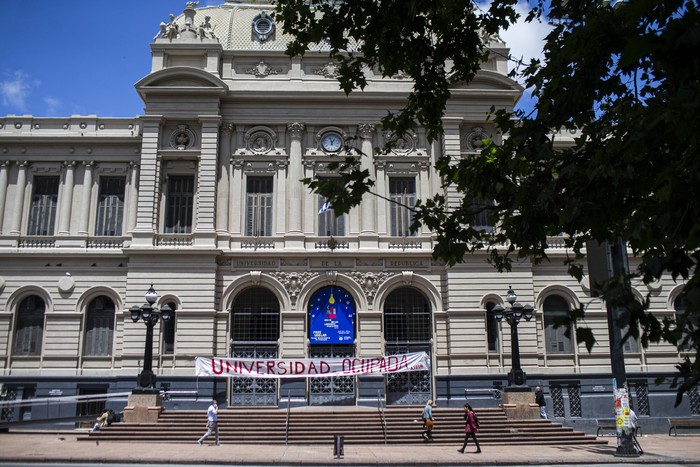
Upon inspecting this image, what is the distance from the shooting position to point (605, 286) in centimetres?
620

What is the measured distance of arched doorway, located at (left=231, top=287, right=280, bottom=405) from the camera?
29.8 m

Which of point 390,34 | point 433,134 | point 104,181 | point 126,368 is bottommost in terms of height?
point 126,368

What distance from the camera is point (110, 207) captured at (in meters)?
33.0

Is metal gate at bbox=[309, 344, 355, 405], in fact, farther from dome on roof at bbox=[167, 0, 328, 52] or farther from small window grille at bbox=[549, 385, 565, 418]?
dome on roof at bbox=[167, 0, 328, 52]

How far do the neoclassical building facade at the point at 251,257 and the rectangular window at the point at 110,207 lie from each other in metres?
0.07

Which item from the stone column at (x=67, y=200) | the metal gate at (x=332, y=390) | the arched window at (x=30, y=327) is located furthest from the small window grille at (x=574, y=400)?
the stone column at (x=67, y=200)

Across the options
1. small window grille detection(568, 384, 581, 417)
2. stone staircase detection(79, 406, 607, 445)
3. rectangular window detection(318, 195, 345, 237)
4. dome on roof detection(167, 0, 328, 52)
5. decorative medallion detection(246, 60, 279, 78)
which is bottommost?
stone staircase detection(79, 406, 607, 445)

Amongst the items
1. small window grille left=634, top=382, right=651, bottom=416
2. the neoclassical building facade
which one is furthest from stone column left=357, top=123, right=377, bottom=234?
small window grille left=634, top=382, right=651, bottom=416

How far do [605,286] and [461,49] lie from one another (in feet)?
20.1

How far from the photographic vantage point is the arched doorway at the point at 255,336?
2984 cm

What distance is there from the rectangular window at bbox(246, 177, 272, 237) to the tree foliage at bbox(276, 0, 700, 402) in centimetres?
2081

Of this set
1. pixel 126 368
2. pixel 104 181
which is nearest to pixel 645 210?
pixel 126 368

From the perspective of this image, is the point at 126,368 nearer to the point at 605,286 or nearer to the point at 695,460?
the point at 695,460

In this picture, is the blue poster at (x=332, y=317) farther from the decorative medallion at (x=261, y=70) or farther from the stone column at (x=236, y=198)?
the decorative medallion at (x=261, y=70)
